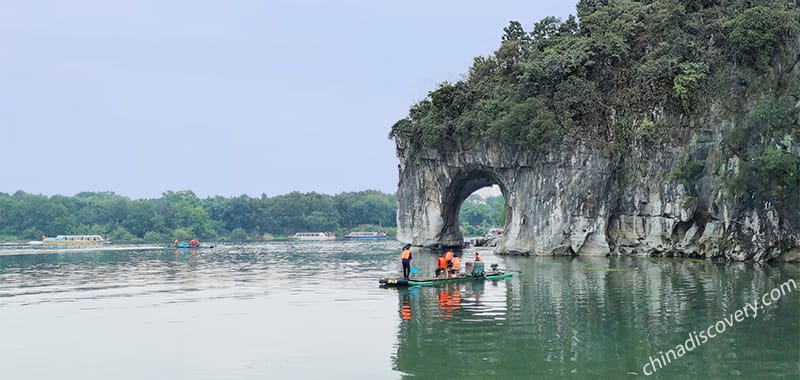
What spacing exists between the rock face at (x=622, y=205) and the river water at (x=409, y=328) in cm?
674

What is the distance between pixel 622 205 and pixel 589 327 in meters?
30.8

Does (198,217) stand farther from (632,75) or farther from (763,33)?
(763,33)

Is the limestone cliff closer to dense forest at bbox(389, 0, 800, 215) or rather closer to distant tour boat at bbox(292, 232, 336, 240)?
dense forest at bbox(389, 0, 800, 215)

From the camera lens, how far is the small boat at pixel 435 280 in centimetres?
2945

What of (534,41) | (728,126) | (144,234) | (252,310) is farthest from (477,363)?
(144,234)

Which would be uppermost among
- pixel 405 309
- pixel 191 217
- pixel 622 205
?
pixel 191 217

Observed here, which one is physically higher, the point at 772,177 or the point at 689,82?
the point at 689,82

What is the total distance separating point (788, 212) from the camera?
4034 cm

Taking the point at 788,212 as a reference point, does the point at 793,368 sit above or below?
below

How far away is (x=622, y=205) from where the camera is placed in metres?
49.6

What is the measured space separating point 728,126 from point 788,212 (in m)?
6.31

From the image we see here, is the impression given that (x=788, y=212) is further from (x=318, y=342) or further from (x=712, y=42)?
(x=318, y=342)

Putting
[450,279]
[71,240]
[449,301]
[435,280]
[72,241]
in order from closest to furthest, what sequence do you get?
[449,301]
[435,280]
[450,279]
[72,241]
[71,240]

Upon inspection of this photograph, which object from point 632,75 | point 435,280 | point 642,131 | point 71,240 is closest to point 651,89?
point 632,75
